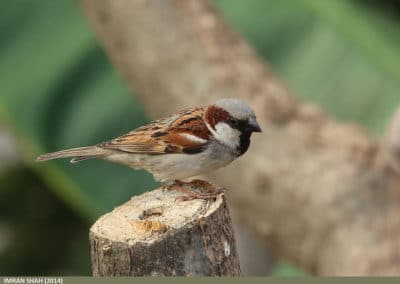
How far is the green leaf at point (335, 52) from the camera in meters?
4.75

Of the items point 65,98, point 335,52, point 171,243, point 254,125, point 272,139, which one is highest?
point 335,52

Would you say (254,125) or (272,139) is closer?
(254,125)

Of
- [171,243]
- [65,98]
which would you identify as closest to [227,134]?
[171,243]

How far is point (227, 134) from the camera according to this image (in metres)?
2.74

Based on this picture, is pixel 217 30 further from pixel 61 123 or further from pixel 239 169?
pixel 61 123

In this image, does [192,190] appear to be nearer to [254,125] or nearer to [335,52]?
[254,125]

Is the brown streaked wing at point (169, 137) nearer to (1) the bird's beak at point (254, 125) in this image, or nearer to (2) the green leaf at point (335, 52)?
(1) the bird's beak at point (254, 125)

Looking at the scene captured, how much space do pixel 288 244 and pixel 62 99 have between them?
138cm

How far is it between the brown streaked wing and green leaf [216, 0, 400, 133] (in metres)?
2.03

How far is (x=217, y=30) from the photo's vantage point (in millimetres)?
4164

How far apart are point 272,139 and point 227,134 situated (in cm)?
145

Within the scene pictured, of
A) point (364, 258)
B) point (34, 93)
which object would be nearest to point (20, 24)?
point (34, 93)

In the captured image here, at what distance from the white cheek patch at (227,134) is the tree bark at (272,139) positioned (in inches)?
51.1

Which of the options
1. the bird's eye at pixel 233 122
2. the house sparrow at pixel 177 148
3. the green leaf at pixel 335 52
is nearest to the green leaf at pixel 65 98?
the green leaf at pixel 335 52
